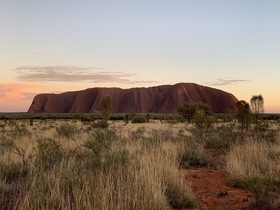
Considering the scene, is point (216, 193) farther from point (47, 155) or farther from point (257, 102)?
point (257, 102)

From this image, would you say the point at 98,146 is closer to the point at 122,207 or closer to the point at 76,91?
the point at 122,207

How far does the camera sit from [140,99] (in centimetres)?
13900

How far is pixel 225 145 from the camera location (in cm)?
1238

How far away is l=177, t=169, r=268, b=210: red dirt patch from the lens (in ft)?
16.3

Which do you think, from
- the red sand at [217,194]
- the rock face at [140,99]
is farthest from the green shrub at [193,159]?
the rock face at [140,99]

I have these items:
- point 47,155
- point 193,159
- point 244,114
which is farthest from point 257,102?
point 47,155

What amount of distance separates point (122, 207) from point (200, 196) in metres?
2.36

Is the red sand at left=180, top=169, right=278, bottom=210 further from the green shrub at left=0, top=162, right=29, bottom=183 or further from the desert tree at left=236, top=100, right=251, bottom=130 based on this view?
the desert tree at left=236, top=100, right=251, bottom=130

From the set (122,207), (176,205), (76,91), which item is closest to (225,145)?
(176,205)

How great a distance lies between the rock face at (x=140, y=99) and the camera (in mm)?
128750

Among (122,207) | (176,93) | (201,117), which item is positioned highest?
(176,93)

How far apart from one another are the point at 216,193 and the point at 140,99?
133 metres

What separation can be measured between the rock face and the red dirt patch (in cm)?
11506

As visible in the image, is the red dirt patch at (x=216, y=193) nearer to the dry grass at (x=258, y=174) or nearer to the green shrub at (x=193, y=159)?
the dry grass at (x=258, y=174)
